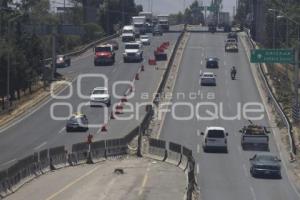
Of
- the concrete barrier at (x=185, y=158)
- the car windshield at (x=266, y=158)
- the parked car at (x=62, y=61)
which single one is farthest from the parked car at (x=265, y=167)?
the parked car at (x=62, y=61)

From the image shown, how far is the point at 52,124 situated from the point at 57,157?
57.6 ft

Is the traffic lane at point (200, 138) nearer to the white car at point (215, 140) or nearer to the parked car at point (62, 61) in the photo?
the white car at point (215, 140)

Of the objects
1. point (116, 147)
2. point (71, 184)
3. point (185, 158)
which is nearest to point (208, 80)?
point (116, 147)

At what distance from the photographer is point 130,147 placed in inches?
2030

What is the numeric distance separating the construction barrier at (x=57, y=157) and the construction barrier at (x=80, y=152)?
0.74m

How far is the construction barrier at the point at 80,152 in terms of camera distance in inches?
1821

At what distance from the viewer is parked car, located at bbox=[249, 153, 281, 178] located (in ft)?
141

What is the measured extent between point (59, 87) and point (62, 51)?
171ft

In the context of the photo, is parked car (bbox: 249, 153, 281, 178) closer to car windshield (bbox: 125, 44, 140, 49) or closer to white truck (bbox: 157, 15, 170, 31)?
car windshield (bbox: 125, 44, 140, 49)

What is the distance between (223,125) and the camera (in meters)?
62.2

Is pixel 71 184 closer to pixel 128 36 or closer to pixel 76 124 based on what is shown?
pixel 76 124

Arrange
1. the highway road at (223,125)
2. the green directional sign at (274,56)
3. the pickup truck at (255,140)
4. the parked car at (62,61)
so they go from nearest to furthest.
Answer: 1. the highway road at (223,125)
2. the pickup truck at (255,140)
3. the green directional sign at (274,56)
4. the parked car at (62,61)

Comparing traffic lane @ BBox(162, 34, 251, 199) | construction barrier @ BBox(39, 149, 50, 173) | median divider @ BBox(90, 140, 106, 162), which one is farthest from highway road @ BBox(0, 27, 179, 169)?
traffic lane @ BBox(162, 34, 251, 199)

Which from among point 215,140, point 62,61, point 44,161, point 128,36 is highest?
point 128,36
